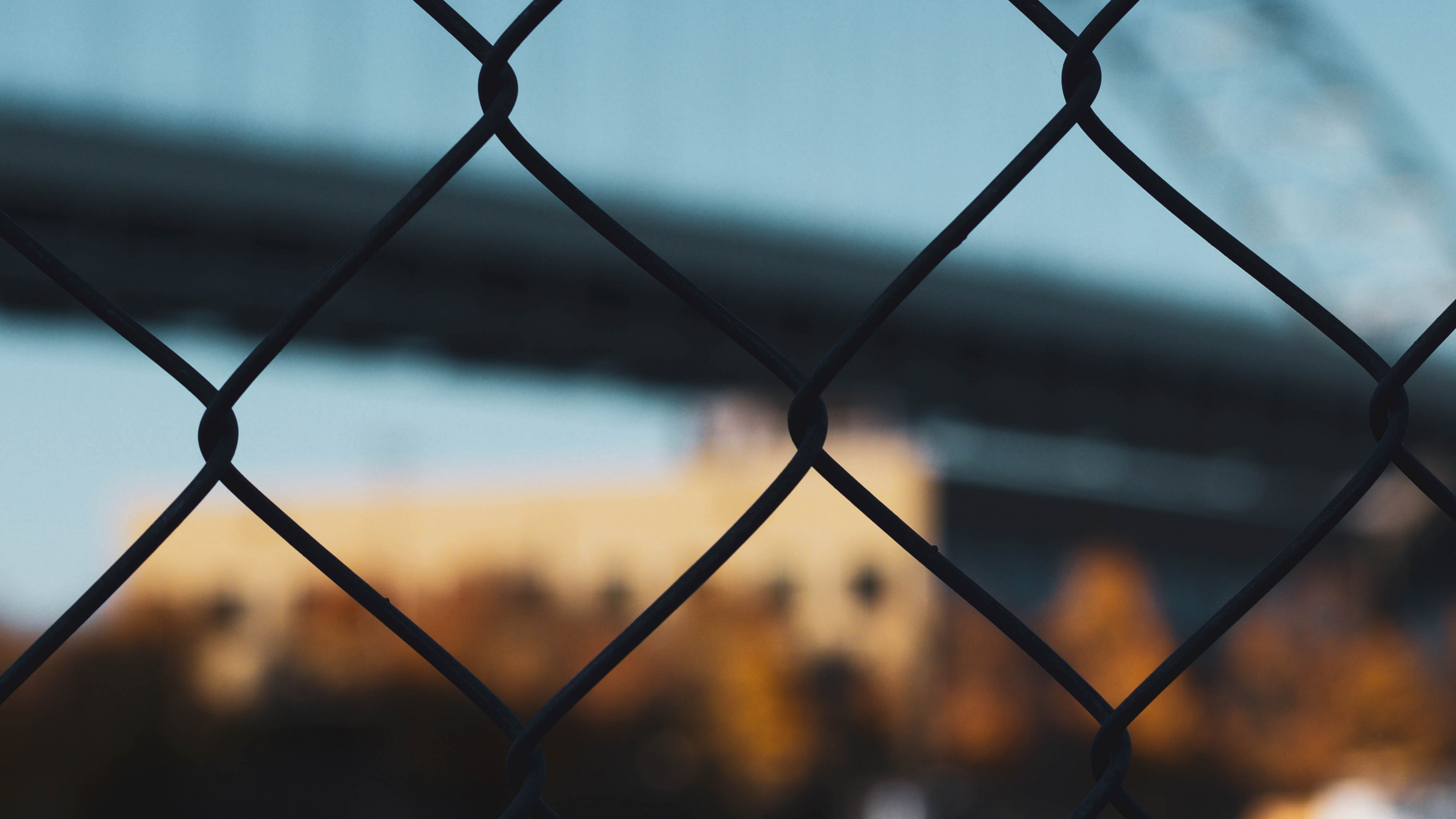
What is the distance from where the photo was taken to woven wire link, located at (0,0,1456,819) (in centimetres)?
74

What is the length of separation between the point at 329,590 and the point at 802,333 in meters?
12.3

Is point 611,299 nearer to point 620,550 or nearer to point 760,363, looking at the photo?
point 620,550

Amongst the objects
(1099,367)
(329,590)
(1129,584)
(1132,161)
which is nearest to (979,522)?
(1129,584)

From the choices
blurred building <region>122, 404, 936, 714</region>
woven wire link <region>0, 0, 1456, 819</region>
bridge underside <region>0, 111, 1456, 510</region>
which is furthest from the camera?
blurred building <region>122, 404, 936, 714</region>

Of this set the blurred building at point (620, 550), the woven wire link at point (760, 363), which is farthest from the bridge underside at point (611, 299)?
the woven wire link at point (760, 363)

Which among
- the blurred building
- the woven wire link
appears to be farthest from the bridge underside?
the woven wire link

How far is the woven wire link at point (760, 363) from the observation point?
74cm

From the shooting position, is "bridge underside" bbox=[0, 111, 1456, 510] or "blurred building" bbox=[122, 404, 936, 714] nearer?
"bridge underside" bbox=[0, 111, 1456, 510]

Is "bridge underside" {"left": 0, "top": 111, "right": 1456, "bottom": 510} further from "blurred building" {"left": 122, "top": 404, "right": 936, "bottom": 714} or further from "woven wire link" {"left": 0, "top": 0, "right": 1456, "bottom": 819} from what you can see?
"woven wire link" {"left": 0, "top": 0, "right": 1456, "bottom": 819}

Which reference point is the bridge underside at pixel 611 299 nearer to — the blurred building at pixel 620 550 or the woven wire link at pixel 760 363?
the blurred building at pixel 620 550

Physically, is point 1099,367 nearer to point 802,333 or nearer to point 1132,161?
point 802,333

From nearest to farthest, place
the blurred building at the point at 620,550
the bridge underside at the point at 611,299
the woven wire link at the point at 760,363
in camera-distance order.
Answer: the woven wire link at the point at 760,363, the bridge underside at the point at 611,299, the blurred building at the point at 620,550

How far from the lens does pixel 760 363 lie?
2.60 feet

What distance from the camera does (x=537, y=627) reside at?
29.8 metres
